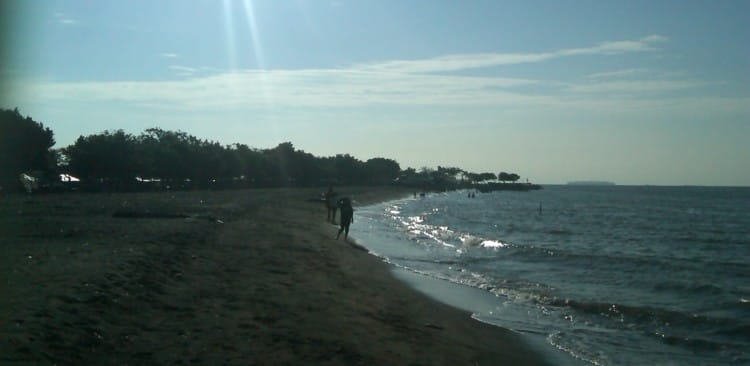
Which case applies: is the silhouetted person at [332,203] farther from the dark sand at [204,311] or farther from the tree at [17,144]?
the tree at [17,144]

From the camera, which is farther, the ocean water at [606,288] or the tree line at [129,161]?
the tree line at [129,161]

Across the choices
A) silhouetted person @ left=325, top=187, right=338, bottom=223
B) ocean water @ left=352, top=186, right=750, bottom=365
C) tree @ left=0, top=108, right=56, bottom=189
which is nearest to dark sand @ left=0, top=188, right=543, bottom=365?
ocean water @ left=352, top=186, right=750, bottom=365

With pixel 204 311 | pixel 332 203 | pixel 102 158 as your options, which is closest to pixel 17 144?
pixel 102 158

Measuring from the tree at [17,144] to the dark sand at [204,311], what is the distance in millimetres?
48205

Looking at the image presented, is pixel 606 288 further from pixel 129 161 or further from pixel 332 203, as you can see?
pixel 129 161

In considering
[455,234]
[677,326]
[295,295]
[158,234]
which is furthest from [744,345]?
[455,234]

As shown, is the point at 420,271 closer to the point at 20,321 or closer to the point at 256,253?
the point at 256,253

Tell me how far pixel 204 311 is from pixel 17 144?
60892mm

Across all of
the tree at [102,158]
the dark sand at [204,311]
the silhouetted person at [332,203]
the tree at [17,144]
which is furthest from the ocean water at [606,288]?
the tree at [102,158]

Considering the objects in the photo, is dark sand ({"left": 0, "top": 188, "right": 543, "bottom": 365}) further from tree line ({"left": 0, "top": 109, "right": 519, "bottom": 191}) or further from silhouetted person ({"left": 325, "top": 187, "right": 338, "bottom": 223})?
tree line ({"left": 0, "top": 109, "right": 519, "bottom": 191})

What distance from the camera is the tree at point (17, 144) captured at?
6188 centimetres

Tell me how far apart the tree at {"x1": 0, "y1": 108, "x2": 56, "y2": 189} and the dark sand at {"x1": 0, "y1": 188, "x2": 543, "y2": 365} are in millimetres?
48205

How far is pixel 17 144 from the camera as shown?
63.0 m

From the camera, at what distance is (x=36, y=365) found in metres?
6.82
